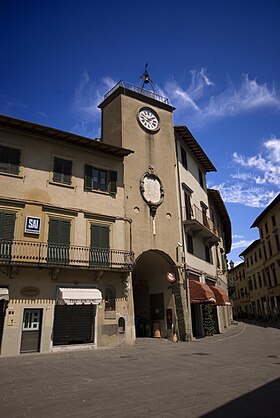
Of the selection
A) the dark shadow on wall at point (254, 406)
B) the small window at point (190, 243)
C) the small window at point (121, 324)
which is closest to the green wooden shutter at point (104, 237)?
the small window at point (121, 324)

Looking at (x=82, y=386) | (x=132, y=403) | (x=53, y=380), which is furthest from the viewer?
(x=53, y=380)

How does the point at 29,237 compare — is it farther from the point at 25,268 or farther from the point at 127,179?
the point at 127,179

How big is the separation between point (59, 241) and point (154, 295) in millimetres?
8898

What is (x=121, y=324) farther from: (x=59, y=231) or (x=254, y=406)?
(x=254, y=406)

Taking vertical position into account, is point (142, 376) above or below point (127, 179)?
below

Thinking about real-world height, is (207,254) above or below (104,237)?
above

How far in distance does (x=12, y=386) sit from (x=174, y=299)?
47.8 feet

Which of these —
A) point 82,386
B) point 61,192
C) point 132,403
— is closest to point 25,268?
point 61,192

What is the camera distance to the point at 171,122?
982 inches

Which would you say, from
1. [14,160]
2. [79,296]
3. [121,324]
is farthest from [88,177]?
[121,324]

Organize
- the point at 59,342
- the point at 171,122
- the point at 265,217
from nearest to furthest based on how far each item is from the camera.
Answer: the point at 59,342 → the point at 171,122 → the point at 265,217

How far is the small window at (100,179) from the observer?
19.2m

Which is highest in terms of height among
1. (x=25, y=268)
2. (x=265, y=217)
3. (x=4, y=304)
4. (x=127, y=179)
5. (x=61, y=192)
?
(x=265, y=217)

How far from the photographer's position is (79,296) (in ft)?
53.0
